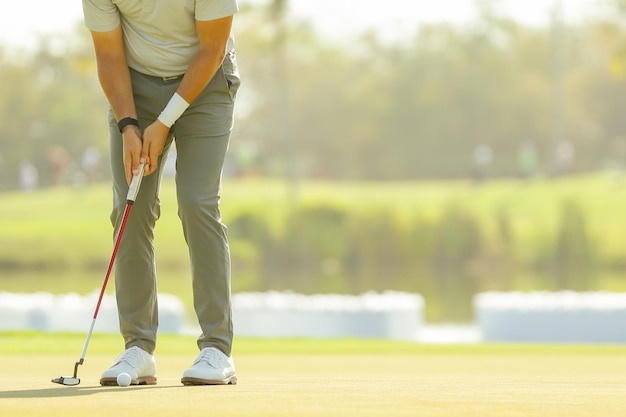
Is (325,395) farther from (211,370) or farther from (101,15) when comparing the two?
(101,15)

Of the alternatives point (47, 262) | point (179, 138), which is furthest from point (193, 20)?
point (47, 262)

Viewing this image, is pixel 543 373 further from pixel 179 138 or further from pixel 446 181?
pixel 446 181

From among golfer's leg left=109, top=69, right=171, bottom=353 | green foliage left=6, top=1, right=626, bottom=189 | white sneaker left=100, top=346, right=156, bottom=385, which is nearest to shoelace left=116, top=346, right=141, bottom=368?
white sneaker left=100, top=346, right=156, bottom=385

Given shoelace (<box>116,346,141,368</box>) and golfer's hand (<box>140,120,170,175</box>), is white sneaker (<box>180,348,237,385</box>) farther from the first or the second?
golfer's hand (<box>140,120,170,175</box>)

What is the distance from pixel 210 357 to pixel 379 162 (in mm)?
49191

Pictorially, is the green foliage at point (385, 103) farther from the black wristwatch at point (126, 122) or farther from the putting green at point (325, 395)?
the black wristwatch at point (126, 122)

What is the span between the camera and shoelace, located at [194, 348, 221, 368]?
4.50m

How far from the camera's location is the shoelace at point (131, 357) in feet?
15.0

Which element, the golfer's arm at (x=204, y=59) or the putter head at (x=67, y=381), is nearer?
the putter head at (x=67, y=381)

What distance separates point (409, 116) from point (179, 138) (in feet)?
192

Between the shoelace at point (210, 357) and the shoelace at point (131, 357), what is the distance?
0.70 ft

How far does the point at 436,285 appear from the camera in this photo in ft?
109

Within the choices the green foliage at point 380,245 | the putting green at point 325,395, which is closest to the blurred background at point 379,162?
the green foliage at point 380,245

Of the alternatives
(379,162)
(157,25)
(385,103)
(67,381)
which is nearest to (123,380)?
(67,381)
